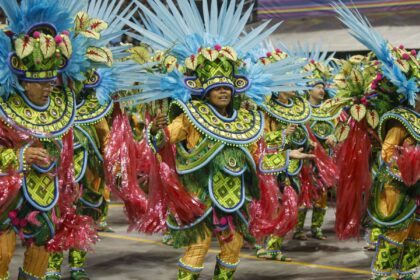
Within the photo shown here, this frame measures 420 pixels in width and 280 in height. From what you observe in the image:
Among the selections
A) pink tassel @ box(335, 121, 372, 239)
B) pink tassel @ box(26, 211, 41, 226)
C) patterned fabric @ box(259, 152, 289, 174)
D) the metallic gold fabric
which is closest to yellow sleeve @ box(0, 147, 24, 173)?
pink tassel @ box(26, 211, 41, 226)

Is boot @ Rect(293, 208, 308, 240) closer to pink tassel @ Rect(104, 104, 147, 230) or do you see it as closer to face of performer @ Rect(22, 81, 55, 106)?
pink tassel @ Rect(104, 104, 147, 230)

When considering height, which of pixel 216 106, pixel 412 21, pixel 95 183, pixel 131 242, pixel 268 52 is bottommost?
pixel 131 242

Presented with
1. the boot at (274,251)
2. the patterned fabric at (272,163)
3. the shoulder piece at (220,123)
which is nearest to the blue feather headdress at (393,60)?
the patterned fabric at (272,163)

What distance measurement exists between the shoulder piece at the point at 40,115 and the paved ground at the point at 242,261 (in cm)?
251

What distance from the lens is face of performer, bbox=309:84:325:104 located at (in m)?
9.62

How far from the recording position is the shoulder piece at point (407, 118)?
636 centimetres

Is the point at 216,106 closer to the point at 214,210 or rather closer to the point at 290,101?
the point at 214,210

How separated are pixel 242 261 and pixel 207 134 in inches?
117

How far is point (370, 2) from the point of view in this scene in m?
14.5

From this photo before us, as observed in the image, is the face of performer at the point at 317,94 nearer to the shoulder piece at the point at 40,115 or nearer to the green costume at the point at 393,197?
the green costume at the point at 393,197

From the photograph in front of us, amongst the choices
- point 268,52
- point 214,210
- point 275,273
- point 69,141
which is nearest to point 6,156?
point 69,141

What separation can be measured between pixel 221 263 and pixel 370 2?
984cm

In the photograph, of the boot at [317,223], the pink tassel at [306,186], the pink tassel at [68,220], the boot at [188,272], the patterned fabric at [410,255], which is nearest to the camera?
the pink tassel at [68,220]

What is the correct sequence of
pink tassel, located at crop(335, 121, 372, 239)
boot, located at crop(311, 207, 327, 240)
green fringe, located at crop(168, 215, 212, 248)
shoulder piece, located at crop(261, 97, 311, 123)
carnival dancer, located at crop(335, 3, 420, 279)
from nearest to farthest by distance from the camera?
A: green fringe, located at crop(168, 215, 212, 248)
carnival dancer, located at crop(335, 3, 420, 279)
pink tassel, located at crop(335, 121, 372, 239)
shoulder piece, located at crop(261, 97, 311, 123)
boot, located at crop(311, 207, 327, 240)
